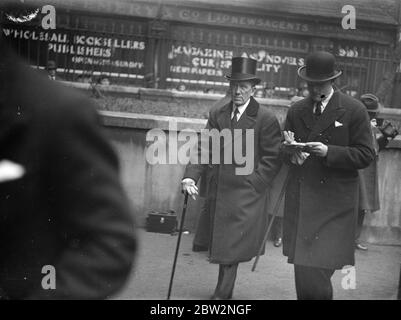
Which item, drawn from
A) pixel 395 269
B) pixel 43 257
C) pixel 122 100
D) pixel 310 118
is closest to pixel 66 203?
pixel 43 257

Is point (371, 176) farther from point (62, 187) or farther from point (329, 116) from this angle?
point (62, 187)

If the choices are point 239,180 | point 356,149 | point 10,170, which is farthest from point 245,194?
point 10,170

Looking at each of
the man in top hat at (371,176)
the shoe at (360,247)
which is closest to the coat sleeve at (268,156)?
the man in top hat at (371,176)

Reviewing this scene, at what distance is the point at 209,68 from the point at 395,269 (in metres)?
8.16

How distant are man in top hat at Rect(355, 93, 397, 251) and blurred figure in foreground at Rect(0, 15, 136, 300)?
615cm

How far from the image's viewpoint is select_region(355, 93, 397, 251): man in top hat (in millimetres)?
7508

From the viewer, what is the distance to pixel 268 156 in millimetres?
5547

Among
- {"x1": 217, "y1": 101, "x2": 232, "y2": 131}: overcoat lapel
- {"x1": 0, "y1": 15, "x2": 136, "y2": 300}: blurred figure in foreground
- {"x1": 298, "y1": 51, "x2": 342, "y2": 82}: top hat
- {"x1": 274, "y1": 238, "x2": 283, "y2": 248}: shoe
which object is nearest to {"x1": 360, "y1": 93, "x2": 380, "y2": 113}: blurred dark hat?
{"x1": 274, "y1": 238, "x2": 283, "y2": 248}: shoe

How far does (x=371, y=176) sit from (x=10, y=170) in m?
6.59

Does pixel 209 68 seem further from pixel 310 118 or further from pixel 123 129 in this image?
pixel 310 118

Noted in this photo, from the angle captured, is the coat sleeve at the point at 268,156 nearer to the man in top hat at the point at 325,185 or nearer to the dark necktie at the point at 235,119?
the dark necktie at the point at 235,119

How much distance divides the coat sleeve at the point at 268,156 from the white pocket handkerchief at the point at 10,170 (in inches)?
155

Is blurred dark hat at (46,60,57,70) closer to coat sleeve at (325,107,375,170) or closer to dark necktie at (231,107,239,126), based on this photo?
dark necktie at (231,107,239,126)
